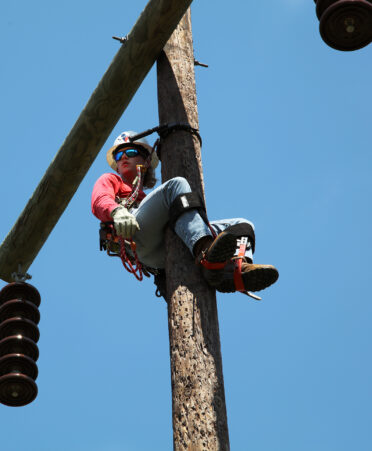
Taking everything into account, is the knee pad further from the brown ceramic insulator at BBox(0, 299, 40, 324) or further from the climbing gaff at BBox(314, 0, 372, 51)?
the brown ceramic insulator at BBox(0, 299, 40, 324)

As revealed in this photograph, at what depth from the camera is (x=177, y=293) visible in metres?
4.58

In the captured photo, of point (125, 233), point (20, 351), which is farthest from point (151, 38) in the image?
point (20, 351)

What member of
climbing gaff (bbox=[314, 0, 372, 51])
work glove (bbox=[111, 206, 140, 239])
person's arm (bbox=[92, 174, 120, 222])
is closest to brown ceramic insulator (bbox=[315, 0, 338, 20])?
climbing gaff (bbox=[314, 0, 372, 51])

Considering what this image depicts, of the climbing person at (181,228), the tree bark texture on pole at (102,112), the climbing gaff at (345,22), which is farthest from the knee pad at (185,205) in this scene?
the climbing gaff at (345,22)

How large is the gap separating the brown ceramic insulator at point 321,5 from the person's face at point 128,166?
2.53 meters

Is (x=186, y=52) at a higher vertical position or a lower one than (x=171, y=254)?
higher

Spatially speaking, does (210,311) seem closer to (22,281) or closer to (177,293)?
(177,293)

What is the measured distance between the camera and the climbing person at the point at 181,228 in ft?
15.1

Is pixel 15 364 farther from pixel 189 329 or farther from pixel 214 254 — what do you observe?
pixel 214 254

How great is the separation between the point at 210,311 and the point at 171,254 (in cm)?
47

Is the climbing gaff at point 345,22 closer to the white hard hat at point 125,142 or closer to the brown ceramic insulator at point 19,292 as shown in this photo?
the white hard hat at point 125,142

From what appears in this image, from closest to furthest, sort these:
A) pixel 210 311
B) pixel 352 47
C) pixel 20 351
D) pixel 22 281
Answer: pixel 352 47 < pixel 210 311 < pixel 20 351 < pixel 22 281

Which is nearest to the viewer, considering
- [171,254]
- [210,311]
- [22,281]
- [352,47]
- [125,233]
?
[352,47]

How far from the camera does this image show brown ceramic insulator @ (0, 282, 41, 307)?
5887mm
